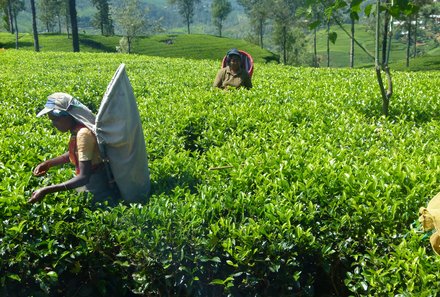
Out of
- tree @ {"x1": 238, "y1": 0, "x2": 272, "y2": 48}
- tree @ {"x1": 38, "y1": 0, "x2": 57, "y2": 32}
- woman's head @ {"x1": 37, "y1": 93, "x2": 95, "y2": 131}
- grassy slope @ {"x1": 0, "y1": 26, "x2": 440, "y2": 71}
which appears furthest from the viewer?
tree @ {"x1": 38, "y1": 0, "x2": 57, "y2": 32}

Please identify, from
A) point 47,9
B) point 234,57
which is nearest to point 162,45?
point 47,9

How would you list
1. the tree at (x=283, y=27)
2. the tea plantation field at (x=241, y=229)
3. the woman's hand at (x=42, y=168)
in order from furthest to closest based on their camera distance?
the tree at (x=283, y=27)
the woman's hand at (x=42, y=168)
the tea plantation field at (x=241, y=229)

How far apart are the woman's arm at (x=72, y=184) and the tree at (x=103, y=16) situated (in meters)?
67.0

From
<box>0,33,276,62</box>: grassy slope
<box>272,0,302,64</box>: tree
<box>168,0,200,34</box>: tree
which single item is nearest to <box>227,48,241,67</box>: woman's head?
<box>0,33,276,62</box>: grassy slope

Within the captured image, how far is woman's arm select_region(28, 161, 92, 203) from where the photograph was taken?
3.76 metres

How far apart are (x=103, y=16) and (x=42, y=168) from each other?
69343 millimetres

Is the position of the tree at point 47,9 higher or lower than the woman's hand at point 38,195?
higher

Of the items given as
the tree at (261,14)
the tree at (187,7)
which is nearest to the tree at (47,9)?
the tree at (187,7)

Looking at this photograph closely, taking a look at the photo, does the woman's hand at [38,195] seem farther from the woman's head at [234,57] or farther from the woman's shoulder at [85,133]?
the woman's head at [234,57]

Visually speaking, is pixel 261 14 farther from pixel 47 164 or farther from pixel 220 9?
pixel 47 164

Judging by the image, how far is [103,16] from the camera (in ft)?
228

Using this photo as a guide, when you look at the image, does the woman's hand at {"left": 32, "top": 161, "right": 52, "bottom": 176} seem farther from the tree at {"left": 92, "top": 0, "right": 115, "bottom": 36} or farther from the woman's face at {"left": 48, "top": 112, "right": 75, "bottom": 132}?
the tree at {"left": 92, "top": 0, "right": 115, "bottom": 36}

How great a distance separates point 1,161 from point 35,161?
341 mm

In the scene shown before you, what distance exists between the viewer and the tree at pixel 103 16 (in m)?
67.1
